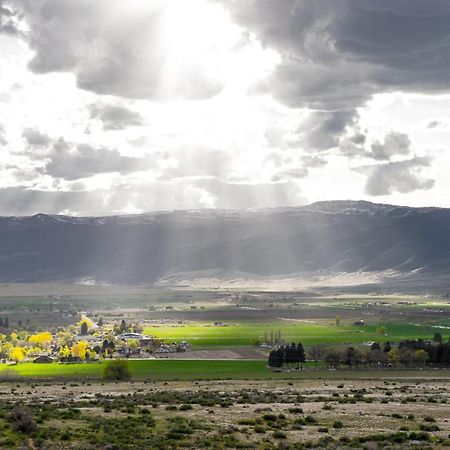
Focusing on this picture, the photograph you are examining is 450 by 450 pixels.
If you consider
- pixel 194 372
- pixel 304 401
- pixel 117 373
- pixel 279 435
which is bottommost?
pixel 194 372

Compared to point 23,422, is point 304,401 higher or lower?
lower

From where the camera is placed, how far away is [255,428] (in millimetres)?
60531

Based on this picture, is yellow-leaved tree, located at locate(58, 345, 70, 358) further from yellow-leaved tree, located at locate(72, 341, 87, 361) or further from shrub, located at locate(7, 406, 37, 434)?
shrub, located at locate(7, 406, 37, 434)

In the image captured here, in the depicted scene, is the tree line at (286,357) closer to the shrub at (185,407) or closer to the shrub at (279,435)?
the shrub at (185,407)

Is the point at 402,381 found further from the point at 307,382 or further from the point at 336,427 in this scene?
the point at 336,427

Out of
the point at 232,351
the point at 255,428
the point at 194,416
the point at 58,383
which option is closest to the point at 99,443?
the point at 255,428

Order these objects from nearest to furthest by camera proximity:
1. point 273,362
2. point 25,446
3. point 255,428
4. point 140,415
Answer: point 25,446 → point 255,428 → point 140,415 → point 273,362

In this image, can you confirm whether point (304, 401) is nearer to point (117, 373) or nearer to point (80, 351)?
point (117, 373)

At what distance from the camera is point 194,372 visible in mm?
137125

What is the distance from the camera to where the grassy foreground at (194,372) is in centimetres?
12754

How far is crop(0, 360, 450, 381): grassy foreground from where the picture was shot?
128 meters

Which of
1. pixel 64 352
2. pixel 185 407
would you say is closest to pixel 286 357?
pixel 64 352

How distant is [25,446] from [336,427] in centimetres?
2482

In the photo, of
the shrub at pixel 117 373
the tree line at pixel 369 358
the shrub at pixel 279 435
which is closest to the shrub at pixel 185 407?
the shrub at pixel 279 435
